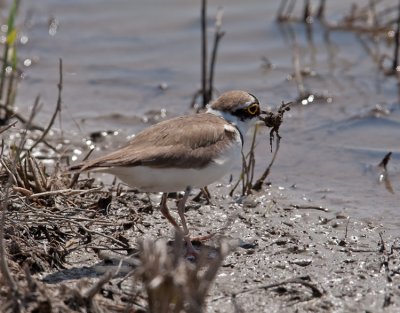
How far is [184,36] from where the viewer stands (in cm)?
1163

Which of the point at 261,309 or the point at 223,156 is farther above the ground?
the point at 223,156

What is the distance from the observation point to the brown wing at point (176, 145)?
564 cm

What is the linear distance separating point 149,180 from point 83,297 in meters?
1.33

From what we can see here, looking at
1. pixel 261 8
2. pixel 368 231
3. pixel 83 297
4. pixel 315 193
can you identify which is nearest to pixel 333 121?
pixel 315 193

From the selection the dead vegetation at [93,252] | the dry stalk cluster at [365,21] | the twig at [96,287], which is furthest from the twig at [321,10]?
the twig at [96,287]

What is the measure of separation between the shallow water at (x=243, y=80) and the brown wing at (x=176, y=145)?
4.06 ft

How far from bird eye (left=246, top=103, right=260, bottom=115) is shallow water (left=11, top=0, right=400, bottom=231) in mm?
906

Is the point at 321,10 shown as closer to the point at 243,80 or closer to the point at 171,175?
the point at 243,80

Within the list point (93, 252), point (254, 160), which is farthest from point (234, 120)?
point (93, 252)

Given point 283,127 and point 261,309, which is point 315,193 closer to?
point 283,127

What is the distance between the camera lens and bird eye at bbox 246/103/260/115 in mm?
6480

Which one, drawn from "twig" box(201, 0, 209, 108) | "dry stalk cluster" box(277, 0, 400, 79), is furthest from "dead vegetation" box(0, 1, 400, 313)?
"dry stalk cluster" box(277, 0, 400, 79)

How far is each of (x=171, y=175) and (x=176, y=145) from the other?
0.75ft

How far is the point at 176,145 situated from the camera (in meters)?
5.87
